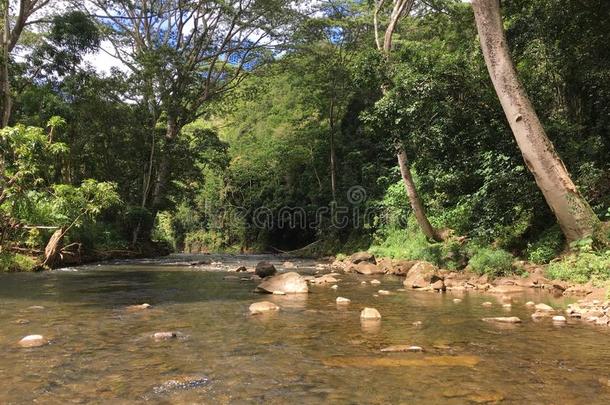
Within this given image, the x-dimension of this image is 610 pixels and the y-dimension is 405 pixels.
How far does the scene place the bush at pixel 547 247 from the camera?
11039 mm

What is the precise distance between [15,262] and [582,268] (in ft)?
44.7

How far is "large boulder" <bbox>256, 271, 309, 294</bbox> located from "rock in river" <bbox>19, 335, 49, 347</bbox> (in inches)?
189

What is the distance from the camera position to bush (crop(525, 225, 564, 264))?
11.0 m

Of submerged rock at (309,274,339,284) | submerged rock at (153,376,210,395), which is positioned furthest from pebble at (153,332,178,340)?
submerged rock at (309,274,339,284)

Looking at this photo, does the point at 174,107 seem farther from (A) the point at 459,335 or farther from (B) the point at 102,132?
(A) the point at 459,335

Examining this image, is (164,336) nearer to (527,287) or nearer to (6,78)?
(527,287)

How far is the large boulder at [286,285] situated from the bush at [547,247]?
561 centimetres

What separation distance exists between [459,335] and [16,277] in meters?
10.5

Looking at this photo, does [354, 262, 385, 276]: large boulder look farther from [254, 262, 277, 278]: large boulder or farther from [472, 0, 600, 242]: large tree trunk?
[472, 0, 600, 242]: large tree trunk

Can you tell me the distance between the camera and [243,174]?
3781 cm

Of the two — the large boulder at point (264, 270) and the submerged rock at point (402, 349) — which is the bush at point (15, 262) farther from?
the submerged rock at point (402, 349)

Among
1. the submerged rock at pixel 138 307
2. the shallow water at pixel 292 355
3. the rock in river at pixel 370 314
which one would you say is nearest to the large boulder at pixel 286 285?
the shallow water at pixel 292 355

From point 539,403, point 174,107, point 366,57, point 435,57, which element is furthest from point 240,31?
point 539,403

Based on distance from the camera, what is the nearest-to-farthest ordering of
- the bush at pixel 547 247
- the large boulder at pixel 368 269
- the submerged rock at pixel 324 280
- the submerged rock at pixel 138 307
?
the submerged rock at pixel 138 307, the bush at pixel 547 247, the submerged rock at pixel 324 280, the large boulder at pixel 368 269
